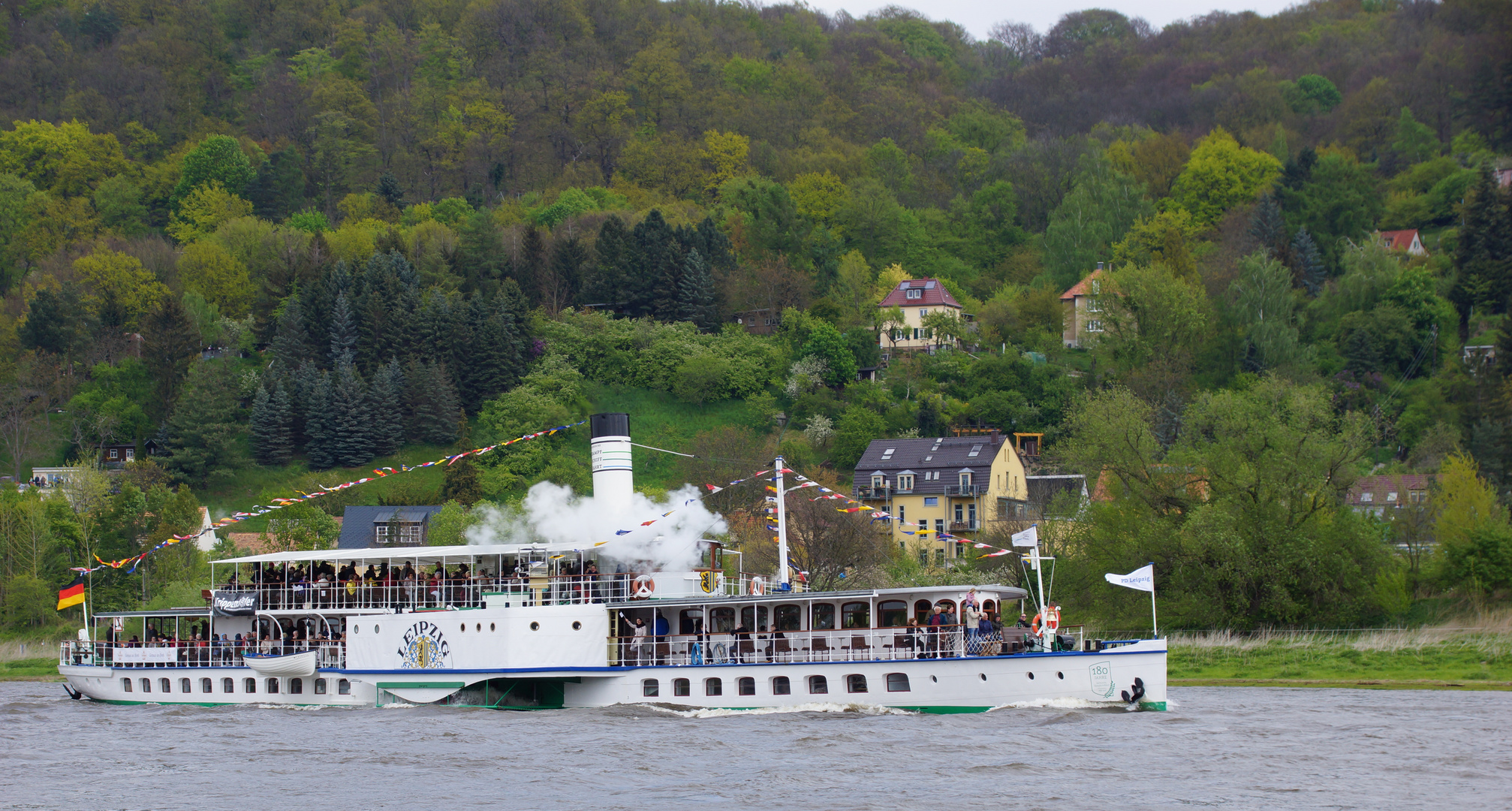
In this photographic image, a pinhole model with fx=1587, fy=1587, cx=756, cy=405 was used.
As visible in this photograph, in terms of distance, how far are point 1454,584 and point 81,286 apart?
100714 millimetres

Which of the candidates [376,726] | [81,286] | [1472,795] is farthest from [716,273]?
[1472,795]

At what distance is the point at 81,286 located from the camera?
119 metres

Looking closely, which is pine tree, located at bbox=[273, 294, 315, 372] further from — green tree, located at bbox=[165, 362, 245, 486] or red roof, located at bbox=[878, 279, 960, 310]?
red roof, located at bbox=[878, 279, 960, 310]

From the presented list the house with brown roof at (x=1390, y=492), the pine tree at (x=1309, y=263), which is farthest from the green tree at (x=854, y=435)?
the pine tree at (x=1309, y=263)

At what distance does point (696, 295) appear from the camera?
11388cm

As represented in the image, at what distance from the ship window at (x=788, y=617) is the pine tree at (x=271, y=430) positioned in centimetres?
6377

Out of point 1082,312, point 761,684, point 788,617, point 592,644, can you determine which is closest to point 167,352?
point 1082,312

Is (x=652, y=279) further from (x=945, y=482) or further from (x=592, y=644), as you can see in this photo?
(x=592, y=644)

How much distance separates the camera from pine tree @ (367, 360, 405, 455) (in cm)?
9681

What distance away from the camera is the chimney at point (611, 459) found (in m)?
42.6

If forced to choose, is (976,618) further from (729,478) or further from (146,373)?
(146,373)

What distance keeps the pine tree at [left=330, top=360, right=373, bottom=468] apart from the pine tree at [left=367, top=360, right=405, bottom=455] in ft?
1.62

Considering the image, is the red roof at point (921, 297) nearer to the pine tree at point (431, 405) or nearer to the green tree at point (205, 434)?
the pine tree at point (431, 405)

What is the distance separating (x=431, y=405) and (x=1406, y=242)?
2944 inches
